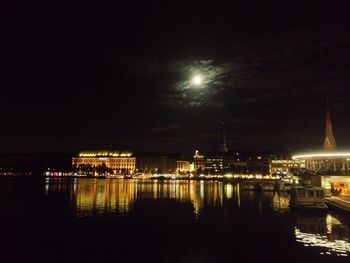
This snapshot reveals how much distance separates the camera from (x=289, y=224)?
33875mm

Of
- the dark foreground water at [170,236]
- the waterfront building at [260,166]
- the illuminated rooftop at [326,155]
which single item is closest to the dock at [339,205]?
the dark foreground water at [170,236]

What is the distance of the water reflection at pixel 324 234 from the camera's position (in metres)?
23.3

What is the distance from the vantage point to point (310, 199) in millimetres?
40531

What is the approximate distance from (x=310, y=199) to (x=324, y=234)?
1309 centimetres

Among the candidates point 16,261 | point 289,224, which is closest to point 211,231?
point 289,224

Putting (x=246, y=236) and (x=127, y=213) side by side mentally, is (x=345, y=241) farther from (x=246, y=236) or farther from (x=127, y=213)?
(x=127, y=213)

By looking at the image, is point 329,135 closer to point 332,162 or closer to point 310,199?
point 332,162

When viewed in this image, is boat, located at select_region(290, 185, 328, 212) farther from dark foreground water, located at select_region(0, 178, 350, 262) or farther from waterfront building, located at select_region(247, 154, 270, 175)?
waterfront building, located at select_region(247, 154, 270, 175)

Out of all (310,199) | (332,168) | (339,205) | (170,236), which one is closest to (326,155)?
(332,168)

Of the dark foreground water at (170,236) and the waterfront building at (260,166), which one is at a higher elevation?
the waterfront building at (260,166)

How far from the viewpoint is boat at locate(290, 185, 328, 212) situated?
3928 centimetres

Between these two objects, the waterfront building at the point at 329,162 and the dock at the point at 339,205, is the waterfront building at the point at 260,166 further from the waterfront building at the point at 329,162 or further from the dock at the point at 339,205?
the dock at the point at 339,205

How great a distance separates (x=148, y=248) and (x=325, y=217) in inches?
768

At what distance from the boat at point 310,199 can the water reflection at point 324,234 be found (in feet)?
7.52
